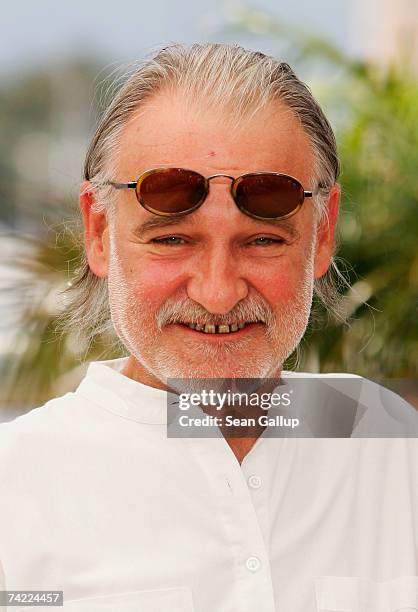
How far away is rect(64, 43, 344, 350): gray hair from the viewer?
112 centimetres

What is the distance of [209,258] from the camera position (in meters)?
1.09

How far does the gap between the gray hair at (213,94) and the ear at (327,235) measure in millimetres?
15

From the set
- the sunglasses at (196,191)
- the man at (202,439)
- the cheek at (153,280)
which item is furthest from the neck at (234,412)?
the sunglasses at (196,191)

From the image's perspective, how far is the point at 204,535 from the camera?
109cm

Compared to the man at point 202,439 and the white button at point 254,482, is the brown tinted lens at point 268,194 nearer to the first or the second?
the man at point 202,439

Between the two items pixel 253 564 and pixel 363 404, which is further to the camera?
pixel 363 404

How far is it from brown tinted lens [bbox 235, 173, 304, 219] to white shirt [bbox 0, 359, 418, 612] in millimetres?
287

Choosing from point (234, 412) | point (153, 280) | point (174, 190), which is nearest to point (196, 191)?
point (174, 190)

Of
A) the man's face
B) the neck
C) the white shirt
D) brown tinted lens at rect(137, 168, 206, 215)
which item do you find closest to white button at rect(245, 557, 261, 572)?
the white shirt

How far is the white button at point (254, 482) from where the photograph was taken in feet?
3.75

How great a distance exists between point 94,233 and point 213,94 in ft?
0.82

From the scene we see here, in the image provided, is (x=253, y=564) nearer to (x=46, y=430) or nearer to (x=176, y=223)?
(x=46, y=430)

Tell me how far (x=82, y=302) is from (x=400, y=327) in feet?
2.06

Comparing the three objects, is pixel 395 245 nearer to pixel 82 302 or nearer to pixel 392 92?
pixel 392 92
